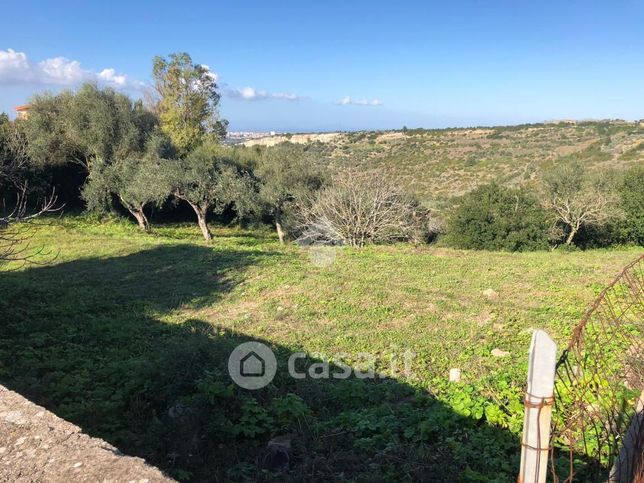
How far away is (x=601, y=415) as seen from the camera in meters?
3.38

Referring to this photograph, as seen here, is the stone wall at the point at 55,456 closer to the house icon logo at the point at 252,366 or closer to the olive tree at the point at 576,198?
the house icon logo at the point at 252,366

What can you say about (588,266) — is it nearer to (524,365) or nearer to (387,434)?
(524,365)

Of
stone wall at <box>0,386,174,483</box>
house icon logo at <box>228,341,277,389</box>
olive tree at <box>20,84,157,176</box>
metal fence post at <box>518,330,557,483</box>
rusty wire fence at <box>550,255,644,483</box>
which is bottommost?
house icon logo at <box>228,341,277,389</box>

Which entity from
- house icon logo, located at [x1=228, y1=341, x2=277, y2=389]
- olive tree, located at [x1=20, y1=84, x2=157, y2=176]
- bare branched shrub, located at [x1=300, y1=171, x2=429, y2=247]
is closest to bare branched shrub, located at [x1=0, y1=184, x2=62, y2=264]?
house icon logo, located at [x1=228, y1=341, x2=277, y2=389]

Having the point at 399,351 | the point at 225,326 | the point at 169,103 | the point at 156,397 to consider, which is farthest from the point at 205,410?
the point at 169,103

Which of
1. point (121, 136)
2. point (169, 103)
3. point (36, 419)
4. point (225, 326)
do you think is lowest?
point (225, 326)

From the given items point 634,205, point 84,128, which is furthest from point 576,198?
point 84,128

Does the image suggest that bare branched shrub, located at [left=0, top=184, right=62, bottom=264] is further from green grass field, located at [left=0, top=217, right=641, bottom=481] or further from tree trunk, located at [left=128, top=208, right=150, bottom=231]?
tree trunk, located at [left=128, top=208, right=150, bottom=231]

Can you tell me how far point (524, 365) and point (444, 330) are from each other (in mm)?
1531

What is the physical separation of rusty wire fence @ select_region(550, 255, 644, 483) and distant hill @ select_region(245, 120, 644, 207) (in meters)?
22.9

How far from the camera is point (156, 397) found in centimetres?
404

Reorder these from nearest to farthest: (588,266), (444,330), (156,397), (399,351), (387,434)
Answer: (387,434)
(156,397)
(399,351)
(444,330)
(588,266)

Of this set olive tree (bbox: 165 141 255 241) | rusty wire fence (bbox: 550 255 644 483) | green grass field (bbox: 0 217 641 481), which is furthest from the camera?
olive tree (bbox: 165 141 255 241)

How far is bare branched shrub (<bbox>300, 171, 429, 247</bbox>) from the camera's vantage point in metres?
16.0
